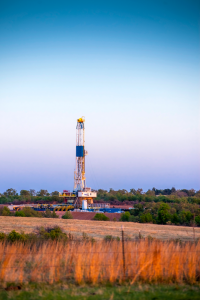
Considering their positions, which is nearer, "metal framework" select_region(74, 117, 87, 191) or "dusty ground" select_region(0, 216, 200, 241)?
"dusty ground" select_region(0, 216, 200, 241)

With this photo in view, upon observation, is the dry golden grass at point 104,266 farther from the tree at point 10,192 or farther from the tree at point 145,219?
the tree at point 10,192

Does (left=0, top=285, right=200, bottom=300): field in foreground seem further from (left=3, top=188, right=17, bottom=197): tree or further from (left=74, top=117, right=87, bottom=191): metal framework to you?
(left=3, top=188, right=17, bottom=197): tree

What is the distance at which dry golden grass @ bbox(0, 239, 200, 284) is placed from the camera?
9195 millimetres

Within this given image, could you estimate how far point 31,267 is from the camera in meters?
10.3

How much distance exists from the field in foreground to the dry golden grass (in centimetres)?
53

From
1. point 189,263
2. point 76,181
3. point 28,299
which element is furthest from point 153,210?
point 28,299

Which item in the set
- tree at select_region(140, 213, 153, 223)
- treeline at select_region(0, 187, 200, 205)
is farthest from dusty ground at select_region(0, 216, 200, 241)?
treeline at select_region(0, 187, 200, 205)

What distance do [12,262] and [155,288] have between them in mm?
4775

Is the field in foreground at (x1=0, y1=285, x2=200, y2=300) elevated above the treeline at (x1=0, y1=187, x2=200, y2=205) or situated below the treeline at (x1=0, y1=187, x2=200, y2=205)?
below

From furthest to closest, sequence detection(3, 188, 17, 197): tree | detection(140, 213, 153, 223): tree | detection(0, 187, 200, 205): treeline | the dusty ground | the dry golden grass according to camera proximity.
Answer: detection(3, 188, 17, 197): tree → detection(0, 187, 200, 205): treeline → detection(140, 213, 153, 223): tree → the dusty ground → the dry golden grass

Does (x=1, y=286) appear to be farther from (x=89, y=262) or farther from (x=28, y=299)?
(x=89, y=262)

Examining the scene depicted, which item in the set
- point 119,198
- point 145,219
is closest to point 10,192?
point 119,198

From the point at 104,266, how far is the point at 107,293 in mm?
1915

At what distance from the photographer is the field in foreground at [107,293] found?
24.7 feet
